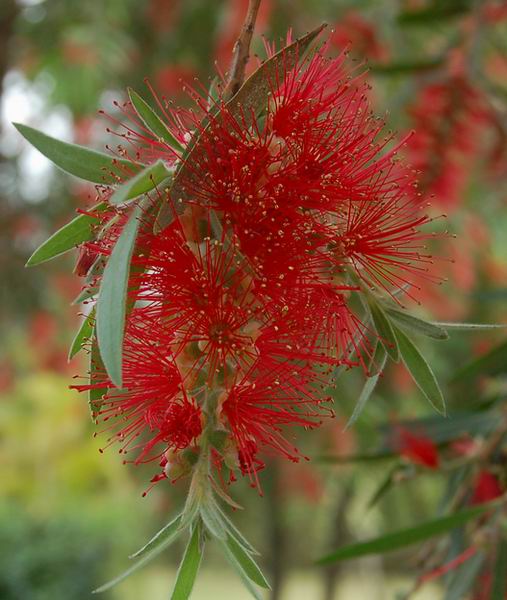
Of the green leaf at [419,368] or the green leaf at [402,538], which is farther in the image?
the green leaf at [402,538]

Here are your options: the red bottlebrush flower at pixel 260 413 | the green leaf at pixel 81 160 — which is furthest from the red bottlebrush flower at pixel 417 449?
the green leaf at pixel 81 160

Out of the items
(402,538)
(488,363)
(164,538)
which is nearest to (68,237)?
(164,538)

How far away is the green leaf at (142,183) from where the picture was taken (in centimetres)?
56

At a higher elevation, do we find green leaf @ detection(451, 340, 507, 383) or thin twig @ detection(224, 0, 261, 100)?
thin twig @ detection(224, 0, 261, 100)

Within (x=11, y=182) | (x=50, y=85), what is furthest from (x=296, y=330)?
(x=11, y=182)

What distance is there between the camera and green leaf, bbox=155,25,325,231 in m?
0.65

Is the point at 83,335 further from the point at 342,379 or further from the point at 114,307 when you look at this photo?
the point at 342,379

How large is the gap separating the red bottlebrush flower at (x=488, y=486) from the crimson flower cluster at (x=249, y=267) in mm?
626

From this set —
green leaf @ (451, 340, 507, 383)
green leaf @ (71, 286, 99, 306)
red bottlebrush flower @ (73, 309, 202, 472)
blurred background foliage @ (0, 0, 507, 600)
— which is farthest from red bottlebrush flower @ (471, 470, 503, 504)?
green leaf @ (71, 286, 99, 306)

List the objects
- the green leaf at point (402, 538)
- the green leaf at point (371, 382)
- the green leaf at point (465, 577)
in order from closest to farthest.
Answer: the green leaf at point (371, 382) < the green leaf at point (402, 538) < the green leaf at point (465, 577)

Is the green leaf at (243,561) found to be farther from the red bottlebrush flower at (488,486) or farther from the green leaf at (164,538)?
the red bottlebrush flower at (488,486)

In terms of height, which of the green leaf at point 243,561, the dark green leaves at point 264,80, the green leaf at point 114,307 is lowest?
the green leaf at point 243,561

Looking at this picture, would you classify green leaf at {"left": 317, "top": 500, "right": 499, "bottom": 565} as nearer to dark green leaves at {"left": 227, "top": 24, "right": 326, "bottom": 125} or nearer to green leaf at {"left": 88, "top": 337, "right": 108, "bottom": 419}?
green leaf at {"left": 88, "top": 337, "right": 108, "bottom": 419}

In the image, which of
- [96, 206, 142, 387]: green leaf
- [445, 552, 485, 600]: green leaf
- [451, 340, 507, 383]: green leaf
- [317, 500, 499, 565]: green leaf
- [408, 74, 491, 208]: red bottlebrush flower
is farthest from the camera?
[408, 74, 491, 208]: red bottlebrush flower
